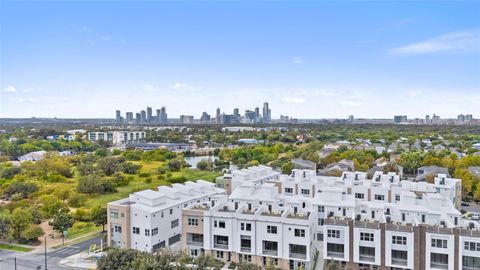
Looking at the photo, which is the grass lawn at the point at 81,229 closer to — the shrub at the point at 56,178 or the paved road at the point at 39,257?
the paved road at the point at 39,257

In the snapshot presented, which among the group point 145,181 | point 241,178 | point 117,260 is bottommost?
point 145,181

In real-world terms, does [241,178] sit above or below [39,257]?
above

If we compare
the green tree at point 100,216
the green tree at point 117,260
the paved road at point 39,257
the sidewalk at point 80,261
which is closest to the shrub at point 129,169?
the green tree at point 100,216

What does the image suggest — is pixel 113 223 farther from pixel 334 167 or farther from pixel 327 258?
pixel 334 167

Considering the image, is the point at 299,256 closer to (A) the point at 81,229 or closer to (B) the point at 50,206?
(A) the point at 81,229

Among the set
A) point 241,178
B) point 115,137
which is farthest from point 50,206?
point 115,137

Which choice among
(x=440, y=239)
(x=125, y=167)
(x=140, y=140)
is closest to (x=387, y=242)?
(x=440, y=239)

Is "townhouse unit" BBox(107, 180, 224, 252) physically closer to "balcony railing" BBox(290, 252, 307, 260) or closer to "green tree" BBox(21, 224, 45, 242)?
"green tree" BBox(21, 224, 45, 242)
